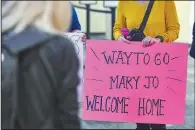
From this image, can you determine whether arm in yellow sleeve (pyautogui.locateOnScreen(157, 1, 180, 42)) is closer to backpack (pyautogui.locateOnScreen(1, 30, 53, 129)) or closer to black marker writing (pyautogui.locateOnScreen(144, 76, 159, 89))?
black marker writing (pyautogui.locateOnScreen(144, 76, 159, 89))

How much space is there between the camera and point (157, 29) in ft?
11.9

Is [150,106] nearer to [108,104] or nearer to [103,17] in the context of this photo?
[108,104]

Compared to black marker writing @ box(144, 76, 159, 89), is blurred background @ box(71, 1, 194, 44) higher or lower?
higher

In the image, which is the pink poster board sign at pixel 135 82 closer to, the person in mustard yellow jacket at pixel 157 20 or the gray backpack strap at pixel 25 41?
the person in mustard yellow jacket at pixel 157 20

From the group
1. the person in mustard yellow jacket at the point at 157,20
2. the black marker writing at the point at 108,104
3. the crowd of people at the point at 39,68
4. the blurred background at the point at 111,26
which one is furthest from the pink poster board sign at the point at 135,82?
the crowd of people at the point at 39,68

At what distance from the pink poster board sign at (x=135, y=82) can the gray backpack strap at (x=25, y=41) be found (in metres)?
1.99

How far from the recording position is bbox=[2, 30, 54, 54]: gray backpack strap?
1.60 meters

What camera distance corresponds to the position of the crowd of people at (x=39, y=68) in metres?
1.61

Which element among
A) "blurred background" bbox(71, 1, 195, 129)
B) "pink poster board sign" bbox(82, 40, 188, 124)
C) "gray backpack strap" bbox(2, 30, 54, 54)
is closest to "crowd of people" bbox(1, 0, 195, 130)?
"gray backpack strap" bbox(2, 30, 54, 54)

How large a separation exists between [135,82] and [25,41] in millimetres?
2077

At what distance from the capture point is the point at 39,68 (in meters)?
1.61

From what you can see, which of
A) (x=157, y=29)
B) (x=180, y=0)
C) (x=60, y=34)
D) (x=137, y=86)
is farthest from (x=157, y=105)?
(x=180, y=0)

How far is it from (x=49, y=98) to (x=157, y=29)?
2.13m

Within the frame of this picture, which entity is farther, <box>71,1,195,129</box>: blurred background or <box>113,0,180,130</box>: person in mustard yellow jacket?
<box>71,1,195,129</box>: blurred background
